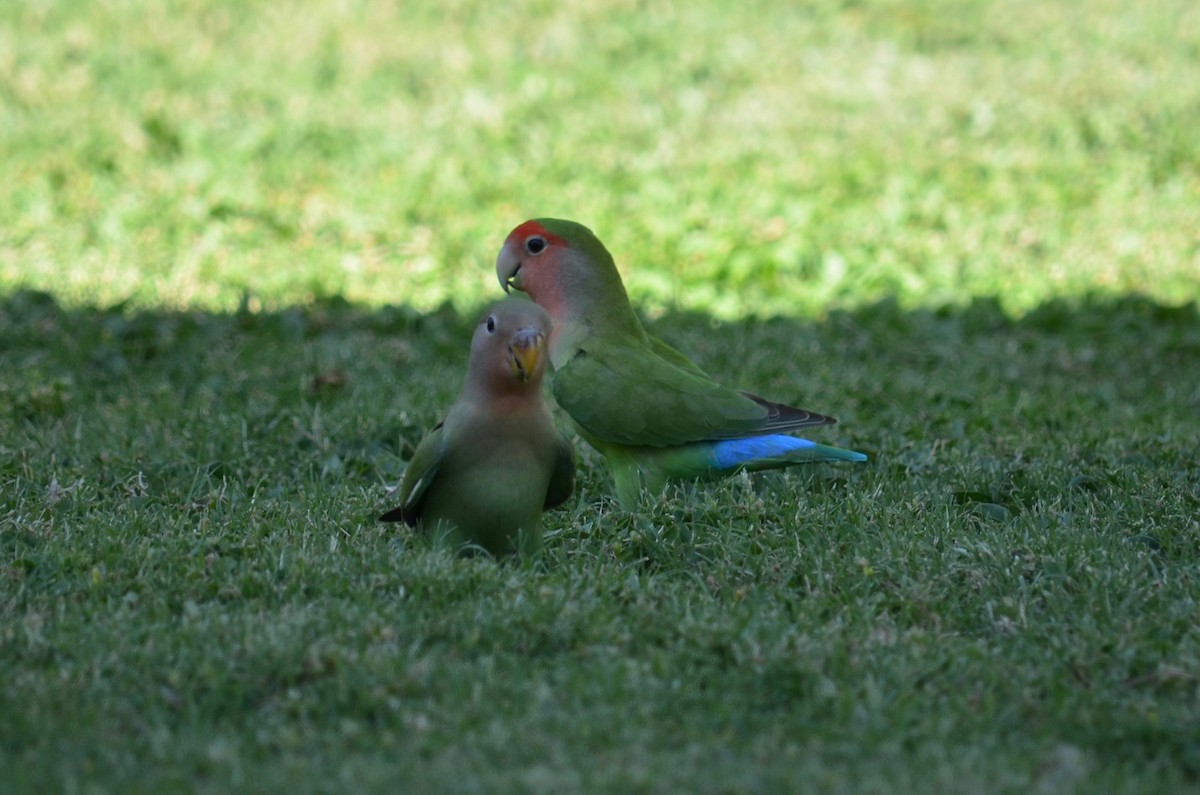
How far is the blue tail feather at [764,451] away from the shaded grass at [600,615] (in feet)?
0.38

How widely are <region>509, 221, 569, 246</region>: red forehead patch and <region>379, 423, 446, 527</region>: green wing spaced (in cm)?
115

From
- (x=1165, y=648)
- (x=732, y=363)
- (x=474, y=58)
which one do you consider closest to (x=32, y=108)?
(x=474, y=58)

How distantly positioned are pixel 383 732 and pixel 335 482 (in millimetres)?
1983

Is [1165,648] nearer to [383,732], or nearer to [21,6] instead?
[383,732]

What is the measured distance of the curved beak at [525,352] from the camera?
382 cm

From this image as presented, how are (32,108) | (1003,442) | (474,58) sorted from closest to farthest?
(1003,442)
(32,108)
(474,58)

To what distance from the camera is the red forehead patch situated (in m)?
4.98

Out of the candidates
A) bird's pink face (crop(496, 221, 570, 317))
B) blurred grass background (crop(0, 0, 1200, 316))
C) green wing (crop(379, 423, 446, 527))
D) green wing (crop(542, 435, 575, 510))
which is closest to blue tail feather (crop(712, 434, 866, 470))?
green wing (crop(542, 435, 575, 510))

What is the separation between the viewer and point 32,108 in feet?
31.6

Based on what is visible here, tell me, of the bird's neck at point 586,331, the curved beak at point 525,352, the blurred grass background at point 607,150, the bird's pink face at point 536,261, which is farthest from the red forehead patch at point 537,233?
the blurred grass background at point 607,150

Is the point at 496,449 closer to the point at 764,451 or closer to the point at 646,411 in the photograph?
the point at 646,411

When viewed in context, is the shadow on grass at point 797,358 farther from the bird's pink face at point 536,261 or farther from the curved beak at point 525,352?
the curved beak at point 525,352

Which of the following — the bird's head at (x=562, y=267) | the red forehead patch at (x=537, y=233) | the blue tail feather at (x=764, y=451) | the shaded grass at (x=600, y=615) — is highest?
the red forehead patch at (x=537, y=233)

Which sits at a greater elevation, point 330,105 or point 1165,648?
point 330,105
